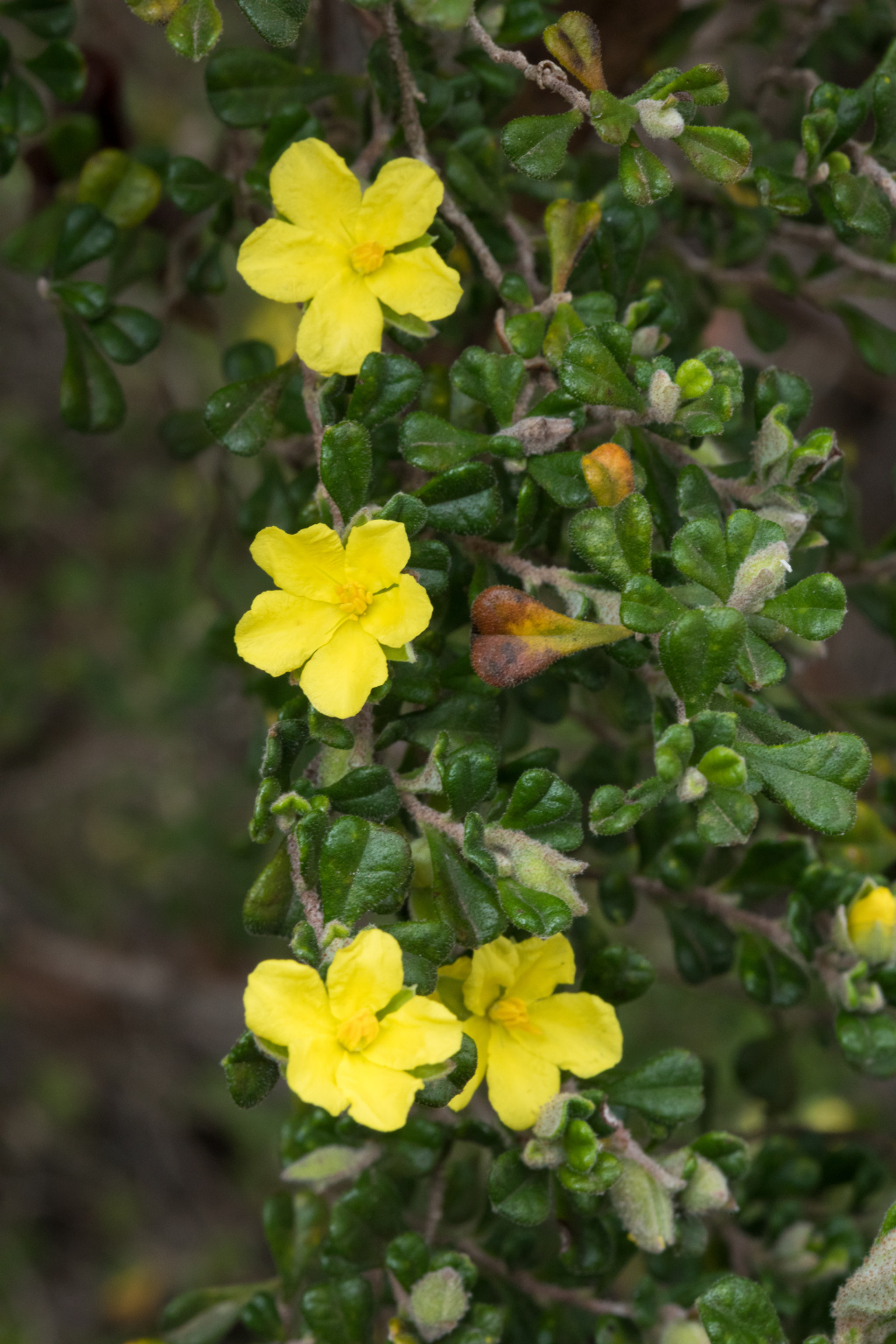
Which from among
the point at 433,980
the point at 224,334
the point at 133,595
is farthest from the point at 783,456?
the point at 133,595

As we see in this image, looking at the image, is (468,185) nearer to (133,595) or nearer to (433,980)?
(433,980)

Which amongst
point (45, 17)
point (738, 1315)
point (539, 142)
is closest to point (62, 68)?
point (45, 17)

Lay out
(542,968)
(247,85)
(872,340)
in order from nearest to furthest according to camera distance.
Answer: (542,968)
(247,85)
(872,340)

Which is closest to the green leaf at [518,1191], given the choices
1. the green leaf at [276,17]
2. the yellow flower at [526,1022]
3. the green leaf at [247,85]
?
the yellow flower at [526,1022]

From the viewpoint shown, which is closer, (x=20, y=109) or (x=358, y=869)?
(x=358, y=869)

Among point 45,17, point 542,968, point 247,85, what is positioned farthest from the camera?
point 45,17

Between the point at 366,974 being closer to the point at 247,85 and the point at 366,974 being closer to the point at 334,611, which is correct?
the point at 334,611
